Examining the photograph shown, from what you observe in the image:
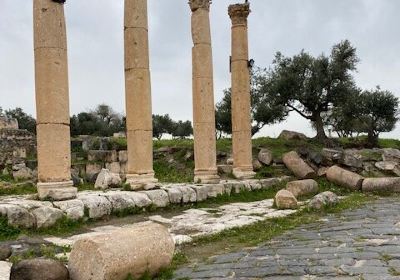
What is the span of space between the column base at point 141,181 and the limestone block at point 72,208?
2.79 m

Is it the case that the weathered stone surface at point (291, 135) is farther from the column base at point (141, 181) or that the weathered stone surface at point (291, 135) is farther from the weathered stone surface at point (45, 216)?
the weathered stone surface at point (45, 216)

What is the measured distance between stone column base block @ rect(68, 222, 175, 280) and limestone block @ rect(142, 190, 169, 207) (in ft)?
20.4

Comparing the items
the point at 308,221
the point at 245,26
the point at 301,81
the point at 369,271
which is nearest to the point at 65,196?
the point at 308,221

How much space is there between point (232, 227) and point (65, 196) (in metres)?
4.06

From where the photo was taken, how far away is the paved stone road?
5918 mm

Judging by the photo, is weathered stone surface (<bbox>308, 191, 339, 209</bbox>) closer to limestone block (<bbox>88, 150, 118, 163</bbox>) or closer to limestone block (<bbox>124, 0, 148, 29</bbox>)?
limestone block (<bbox>124, 0, 148, 29</bbox>)

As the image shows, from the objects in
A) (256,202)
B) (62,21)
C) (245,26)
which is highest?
(245,26)

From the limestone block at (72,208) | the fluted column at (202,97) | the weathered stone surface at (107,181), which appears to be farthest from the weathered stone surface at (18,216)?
the fluted column at (202,97)

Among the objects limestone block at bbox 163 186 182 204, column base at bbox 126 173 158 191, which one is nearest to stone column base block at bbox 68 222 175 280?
limestone block at bbox 163 186 182 204

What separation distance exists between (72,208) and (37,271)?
504cm

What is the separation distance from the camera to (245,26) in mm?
19609

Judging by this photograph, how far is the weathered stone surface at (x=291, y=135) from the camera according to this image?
2721cm

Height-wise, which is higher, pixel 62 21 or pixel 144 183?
pixel 62 21

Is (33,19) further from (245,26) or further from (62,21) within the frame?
(245,26)
